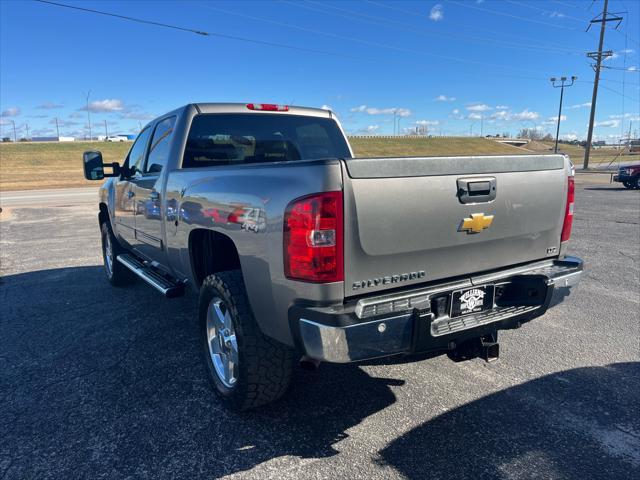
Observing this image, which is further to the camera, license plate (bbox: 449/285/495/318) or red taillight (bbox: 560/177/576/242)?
red taillight (bbox: 560/177/576/242)

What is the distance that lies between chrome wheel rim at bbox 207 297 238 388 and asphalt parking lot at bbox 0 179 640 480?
0.74ft

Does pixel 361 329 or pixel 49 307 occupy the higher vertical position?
pixel 361 329

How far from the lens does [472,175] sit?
2.49 m

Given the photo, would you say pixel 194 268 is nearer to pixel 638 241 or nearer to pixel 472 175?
pixel 472 175

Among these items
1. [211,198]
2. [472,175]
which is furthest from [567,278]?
[211,198]

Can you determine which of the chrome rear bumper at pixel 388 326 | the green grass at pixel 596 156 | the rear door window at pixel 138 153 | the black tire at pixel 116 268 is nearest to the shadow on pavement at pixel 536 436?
the chrome rear bumper at pixel 388 326

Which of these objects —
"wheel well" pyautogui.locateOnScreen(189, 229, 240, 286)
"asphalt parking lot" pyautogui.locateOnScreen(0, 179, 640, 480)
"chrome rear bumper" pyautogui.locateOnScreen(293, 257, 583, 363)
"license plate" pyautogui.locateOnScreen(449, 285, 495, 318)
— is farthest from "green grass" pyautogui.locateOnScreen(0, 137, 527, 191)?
"chrome rear bumper" pyautogui.locateOnScreen(293, 257, 583, 363)

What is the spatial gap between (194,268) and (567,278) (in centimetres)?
256

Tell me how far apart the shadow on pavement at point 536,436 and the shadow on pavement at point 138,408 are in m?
0.47

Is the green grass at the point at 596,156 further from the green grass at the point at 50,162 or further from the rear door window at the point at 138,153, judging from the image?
the rear door window at the point at 138,153

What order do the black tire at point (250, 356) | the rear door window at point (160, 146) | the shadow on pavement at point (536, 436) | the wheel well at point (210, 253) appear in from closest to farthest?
the shadow on pavement at point (536, 436) < the black tire at point (250, 356) < the wheel well at point (210, 253) < the rear door window at point (160, 146)

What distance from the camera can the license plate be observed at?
251 centimetres

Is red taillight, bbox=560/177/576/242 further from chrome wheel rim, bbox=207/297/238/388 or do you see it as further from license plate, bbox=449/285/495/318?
chrome wheel rim, bbox=207/297/238/388

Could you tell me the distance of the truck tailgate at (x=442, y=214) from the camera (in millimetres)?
2211
